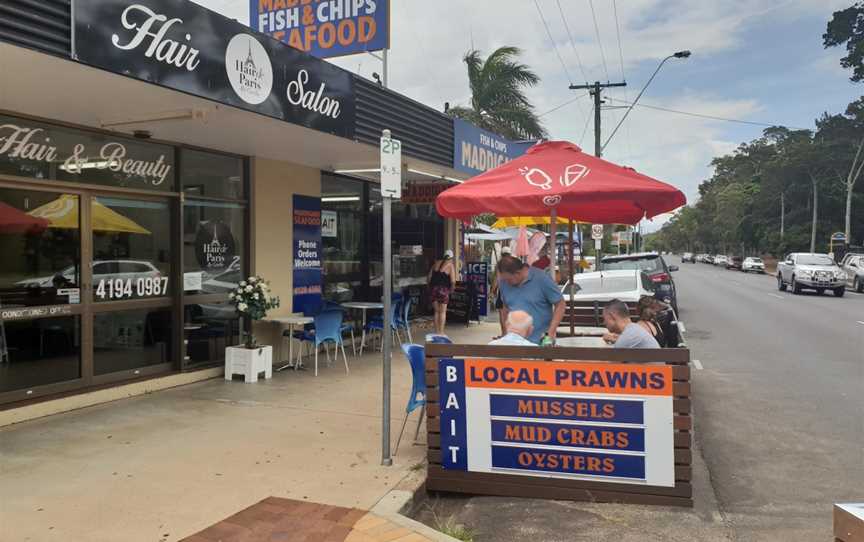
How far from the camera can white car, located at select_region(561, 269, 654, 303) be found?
10890mm

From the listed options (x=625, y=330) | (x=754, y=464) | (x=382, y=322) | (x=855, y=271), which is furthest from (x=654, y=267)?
(x=855, y=271)

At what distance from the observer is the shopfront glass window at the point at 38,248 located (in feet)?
19.7

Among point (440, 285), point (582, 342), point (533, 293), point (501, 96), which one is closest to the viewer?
point (533, 293)

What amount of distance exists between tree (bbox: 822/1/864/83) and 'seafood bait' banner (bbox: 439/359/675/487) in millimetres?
46665

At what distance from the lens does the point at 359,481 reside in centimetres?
454

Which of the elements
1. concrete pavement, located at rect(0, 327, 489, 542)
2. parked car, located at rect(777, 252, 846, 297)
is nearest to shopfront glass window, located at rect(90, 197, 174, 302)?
concrete pavement, located at rect(0, 327, 489, 542)

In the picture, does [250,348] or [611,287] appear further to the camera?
[611,287]

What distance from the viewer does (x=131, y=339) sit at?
724cm

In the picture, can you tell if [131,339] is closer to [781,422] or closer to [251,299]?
[251,299]

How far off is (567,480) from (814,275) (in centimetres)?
2345

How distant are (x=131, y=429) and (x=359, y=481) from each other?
249 centimetres

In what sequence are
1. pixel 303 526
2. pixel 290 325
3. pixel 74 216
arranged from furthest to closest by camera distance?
1. pixel 290 325
2. pixel 74 216
3. pixel 303 526

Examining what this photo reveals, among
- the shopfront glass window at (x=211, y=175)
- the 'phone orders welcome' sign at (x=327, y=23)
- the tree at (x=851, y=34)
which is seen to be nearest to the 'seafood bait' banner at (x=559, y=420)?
the shopfront glass window at (x=211, y=175)

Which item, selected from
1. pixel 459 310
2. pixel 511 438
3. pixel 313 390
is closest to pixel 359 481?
pixel 511 438
